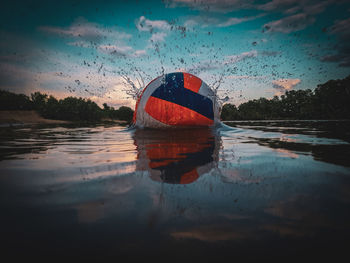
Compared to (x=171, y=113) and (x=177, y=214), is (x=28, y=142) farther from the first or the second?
(x=177, y=214)

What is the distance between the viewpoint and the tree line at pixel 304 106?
4525 centimetres

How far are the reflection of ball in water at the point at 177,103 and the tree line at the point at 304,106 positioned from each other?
37.6 meters

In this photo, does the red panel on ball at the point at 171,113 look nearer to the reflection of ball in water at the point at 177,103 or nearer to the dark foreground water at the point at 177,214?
the reflection of ball in water at the point at 177,103

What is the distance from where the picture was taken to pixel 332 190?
4.85 feet

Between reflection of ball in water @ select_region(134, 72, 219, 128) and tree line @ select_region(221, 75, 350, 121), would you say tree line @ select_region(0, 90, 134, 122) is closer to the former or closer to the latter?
tree line @ select_region(221, 75, 350, 121)

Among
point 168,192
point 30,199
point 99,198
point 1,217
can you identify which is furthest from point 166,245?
point 30,199

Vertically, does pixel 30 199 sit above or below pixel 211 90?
below

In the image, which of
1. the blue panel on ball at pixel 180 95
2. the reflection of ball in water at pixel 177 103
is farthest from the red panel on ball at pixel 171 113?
the blue panel on ball at pixel 180 95

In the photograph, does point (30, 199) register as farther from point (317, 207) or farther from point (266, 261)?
point (317, 207)

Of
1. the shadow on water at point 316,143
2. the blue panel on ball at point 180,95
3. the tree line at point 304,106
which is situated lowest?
the shadow on water at point 316,143

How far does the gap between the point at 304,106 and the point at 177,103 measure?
246ft

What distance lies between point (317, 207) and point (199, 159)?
5.09 ft

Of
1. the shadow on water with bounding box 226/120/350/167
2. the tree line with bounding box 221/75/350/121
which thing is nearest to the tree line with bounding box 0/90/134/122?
the tree line with bounding box 221/75/350/121

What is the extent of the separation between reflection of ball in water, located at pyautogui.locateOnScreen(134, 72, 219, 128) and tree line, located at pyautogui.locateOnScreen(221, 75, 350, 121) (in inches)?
1478
